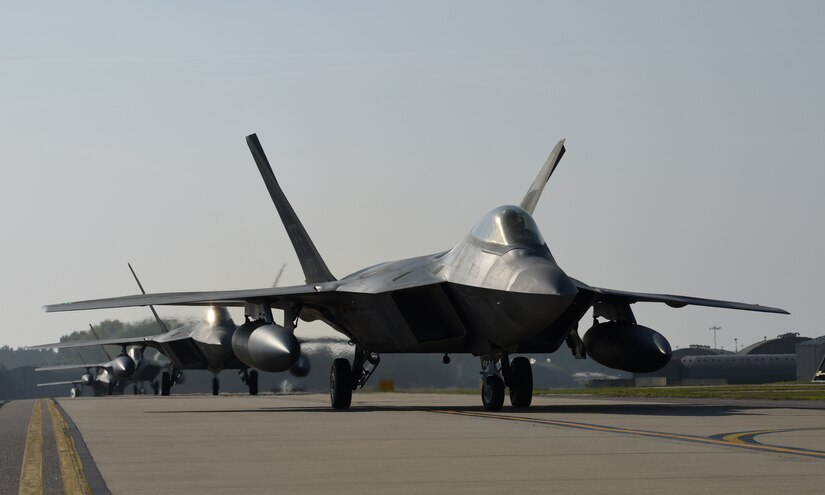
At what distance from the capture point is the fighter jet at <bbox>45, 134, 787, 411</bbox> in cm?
1848

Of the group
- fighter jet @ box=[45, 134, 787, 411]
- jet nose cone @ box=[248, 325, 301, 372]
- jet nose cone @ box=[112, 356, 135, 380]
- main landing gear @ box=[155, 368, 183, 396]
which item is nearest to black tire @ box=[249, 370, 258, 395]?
main landing gear @ box=[155, 368, 183, 396]

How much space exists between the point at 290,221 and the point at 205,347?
1571 cm

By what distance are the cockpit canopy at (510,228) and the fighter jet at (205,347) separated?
21034mm

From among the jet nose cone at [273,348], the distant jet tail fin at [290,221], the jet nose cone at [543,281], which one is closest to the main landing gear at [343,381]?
the jet nose cone at [273,348]

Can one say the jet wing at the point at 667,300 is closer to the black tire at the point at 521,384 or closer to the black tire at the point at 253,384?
the black tire at the point at 521,384

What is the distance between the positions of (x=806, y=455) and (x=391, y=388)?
29423mm

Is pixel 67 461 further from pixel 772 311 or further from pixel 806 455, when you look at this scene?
pixel 772 311

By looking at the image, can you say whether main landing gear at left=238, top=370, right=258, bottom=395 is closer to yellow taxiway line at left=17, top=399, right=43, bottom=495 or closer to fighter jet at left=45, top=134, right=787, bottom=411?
fighter jet at left=45, top=134, right=787, bottom=411

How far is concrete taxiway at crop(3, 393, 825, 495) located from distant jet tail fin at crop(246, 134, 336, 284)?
29.7 ft

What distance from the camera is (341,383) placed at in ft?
73.5

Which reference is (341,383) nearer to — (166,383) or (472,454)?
(472,454)

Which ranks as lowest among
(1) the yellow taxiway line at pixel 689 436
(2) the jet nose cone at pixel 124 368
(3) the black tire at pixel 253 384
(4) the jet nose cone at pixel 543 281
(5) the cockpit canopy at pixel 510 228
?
Answer: (1) the yellow taxiway line at pixel 689 436

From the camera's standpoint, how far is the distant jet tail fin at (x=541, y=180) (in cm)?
2286

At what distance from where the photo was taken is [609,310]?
2197 centimetres
